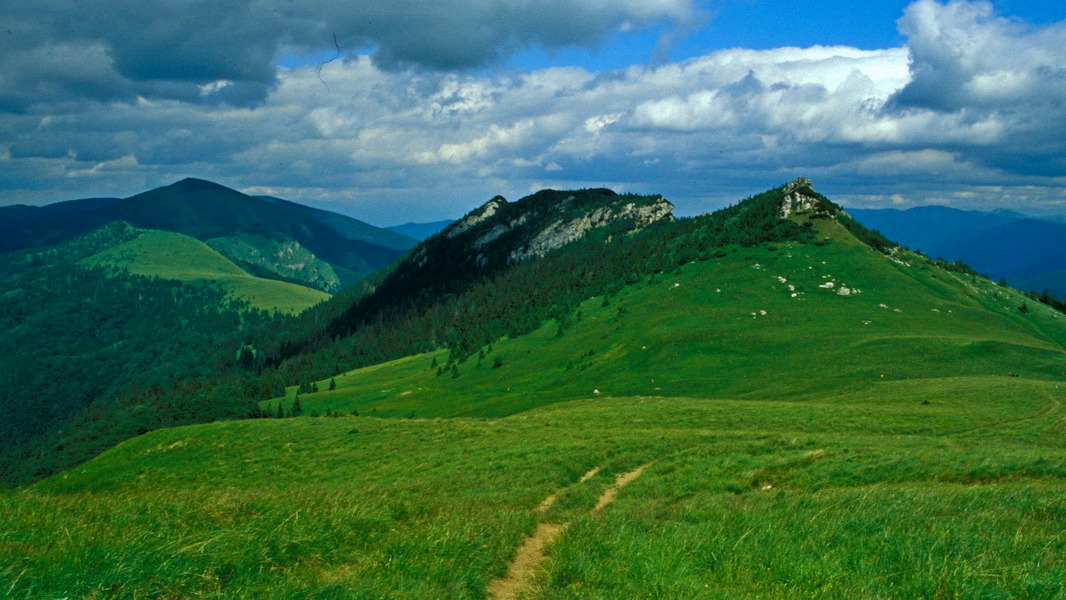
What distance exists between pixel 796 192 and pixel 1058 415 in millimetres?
167653

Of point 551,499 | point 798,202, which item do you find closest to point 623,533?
point 551,499

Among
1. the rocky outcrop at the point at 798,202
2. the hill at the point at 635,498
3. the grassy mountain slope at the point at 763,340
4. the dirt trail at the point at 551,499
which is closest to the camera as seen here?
the hill at the point at 635,498

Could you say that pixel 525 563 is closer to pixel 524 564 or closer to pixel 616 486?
pixel 524 564

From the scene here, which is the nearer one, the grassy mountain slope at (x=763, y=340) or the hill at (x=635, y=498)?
the hill at (x=635, y=498)

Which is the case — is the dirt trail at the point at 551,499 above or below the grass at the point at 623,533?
below

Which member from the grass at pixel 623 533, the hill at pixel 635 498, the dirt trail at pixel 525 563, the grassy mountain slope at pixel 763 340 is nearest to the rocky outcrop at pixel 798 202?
the grassy mountain slope at pixel 763 340

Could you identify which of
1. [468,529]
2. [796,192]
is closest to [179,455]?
[468,529]

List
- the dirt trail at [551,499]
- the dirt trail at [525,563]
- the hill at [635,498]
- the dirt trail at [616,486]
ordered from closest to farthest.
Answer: the hill at [635,498] → the dirt trail at [525,563] → the dirt trail at [551,499] → the dirt trail at [616,486]

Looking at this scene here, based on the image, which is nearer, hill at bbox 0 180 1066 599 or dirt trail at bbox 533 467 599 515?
hill at bbox 0 180 1066 599

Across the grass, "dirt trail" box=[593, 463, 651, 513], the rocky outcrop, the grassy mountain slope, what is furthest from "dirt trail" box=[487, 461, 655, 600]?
the rocky outcrop

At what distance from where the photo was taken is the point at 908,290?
421 ft

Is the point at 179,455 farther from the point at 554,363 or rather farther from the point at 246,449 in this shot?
the point at 554,363

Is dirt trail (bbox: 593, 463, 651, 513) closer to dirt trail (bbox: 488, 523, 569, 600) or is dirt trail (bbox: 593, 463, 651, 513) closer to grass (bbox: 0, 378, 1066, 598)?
grass (bbox: 0, 378, 1066, 598)

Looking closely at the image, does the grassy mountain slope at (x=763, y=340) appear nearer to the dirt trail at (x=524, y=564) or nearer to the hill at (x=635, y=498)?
the hill at (x=635, y=498)
